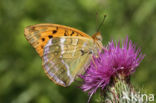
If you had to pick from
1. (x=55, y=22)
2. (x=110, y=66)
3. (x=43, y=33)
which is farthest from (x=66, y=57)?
(x=55, y=22)

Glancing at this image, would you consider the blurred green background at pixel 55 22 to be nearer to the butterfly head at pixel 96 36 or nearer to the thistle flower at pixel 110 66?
the butterfly head at pixel 96 36

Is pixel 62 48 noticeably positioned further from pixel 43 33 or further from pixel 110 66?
pixel 110 66

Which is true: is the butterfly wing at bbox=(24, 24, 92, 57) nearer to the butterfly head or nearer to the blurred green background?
the butterfly head

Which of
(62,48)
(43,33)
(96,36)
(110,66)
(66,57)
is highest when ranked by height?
(43,33)

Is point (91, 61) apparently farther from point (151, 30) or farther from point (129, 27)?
point (151, 30)

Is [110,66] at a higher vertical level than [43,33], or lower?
lower

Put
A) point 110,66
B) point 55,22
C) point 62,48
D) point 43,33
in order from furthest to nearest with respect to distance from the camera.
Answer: point 55,22 < point 62,48 < point 43,33 < point 110,66

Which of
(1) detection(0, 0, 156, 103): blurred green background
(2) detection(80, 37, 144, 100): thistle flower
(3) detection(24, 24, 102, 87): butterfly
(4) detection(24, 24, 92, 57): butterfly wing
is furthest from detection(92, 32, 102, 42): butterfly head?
(1) detection(0, 0, 156, 103): blurred green background
